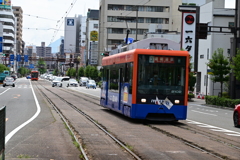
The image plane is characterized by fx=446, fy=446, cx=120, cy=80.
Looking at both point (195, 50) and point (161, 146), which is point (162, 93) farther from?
point (195, 50)

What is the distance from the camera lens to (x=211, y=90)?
54031 mm

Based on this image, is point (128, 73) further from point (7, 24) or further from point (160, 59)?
point (7, 24)

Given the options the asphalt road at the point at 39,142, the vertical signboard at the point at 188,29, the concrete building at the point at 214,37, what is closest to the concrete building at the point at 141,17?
the concrete building at the point at 214,37

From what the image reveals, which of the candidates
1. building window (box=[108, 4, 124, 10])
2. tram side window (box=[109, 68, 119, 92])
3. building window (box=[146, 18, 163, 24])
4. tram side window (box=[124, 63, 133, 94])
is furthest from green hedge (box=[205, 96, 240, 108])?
building window (box=[108, 4, 124, 10])

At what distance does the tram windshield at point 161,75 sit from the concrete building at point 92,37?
8963cm

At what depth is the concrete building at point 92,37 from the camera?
13212cm

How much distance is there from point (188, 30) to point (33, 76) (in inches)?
3685

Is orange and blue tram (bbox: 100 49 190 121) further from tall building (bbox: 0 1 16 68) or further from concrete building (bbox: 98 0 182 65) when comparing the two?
tall building (bbox: 0 1 16 68)

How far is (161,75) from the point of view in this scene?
56.7ft

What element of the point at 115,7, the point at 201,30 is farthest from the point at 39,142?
the point at 115,7

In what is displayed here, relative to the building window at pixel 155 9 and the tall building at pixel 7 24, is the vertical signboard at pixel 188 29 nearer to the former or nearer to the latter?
the building window at pixel 155 9

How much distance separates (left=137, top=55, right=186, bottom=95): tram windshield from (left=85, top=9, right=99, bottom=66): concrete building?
8963 cm

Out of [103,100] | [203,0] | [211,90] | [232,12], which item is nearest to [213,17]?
[232,12]

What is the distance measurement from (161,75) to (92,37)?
114m
